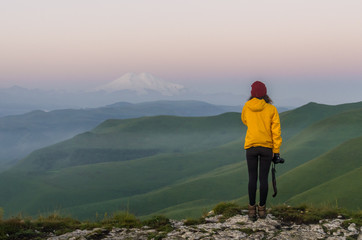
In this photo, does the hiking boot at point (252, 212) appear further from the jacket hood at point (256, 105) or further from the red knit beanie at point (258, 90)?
the red knit beanie at point (258, 90)

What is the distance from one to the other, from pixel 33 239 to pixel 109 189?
18003 cm

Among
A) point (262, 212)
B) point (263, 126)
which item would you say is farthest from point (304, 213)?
point (263, 126)

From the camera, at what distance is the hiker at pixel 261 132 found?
1024 centimetres

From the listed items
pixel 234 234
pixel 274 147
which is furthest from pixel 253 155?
pixel 234 234

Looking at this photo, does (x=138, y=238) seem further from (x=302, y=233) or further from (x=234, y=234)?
(x=302, y=233)

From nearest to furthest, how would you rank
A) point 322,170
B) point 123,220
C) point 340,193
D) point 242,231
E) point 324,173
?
point 242,231 → point 123,220 → point 340,193 → point 324,173 → point 322,170

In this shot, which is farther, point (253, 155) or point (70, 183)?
point (70, 183)

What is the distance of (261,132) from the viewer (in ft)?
33.7

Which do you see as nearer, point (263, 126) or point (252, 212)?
point (263, 126)

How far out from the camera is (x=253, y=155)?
410 inches

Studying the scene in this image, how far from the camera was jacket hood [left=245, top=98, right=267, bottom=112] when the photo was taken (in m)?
10.4

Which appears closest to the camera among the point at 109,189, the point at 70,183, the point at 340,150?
the point at 340,150

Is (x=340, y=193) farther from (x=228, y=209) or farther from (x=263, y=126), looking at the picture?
(x=263, y=126)

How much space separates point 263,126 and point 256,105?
676 mm
